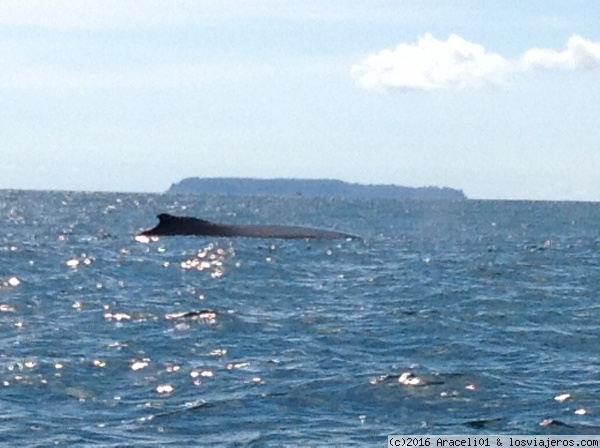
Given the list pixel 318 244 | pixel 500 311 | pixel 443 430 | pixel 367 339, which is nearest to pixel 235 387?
pixel 443 430

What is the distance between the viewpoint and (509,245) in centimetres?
4725

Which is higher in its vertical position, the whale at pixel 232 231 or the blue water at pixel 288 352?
the whale at pixel 232 231

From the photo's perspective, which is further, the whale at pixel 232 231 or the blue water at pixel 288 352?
the whale at pixel 232 231

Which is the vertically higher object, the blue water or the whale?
the whale

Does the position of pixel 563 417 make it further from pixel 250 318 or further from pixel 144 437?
pixel 250 318

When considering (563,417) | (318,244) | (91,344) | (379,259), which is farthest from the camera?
(318,244)

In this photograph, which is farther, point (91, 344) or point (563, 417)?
point (91, 344)

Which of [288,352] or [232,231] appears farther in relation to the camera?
[232,231]

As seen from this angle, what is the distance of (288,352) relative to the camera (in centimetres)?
1742

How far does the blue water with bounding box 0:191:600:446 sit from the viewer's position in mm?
13117

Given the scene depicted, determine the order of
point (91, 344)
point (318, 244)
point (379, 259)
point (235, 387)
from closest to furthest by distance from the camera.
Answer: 1. point (235, 387)
2. point (91, 344)
3. point (379, 259)
4. point (318, 244)

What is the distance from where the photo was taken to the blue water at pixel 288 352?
516 inches

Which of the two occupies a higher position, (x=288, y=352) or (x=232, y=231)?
(x=232, y=231)

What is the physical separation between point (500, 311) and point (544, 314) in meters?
0.77
